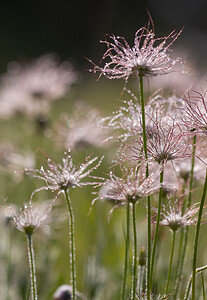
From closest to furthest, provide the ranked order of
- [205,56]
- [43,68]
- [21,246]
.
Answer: [21,246] < [43,68] < [205,56]

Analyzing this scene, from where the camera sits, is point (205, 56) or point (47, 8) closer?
point (205, 56)

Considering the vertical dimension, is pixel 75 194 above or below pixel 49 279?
above

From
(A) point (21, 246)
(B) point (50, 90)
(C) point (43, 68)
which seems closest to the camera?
(A) point (21, 246)

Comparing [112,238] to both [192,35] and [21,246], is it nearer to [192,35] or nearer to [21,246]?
[21,246]

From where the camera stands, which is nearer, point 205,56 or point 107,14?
point 107,14

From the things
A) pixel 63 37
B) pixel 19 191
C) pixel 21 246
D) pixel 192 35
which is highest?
pixel 63 37

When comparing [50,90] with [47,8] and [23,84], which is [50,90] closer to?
[23,84]

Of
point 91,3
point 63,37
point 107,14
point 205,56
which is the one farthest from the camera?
A: point 91,3

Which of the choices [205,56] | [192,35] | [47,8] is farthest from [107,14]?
[47,8]

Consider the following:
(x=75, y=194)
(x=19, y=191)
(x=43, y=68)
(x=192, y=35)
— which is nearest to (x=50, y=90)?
(x=43, y=68)
